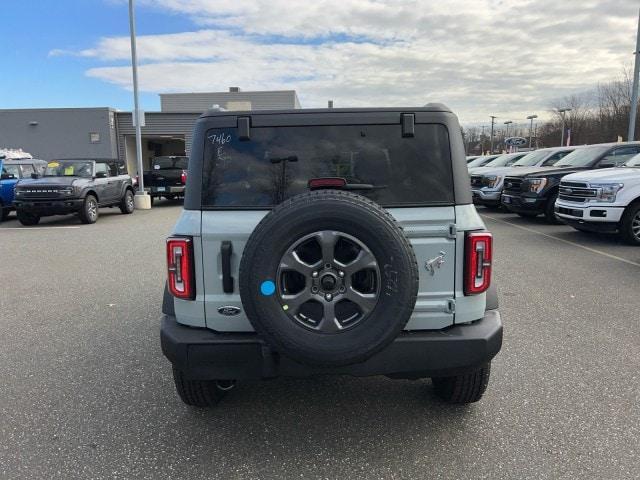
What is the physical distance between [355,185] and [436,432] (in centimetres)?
158

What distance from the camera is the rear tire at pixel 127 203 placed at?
1575 centimetres

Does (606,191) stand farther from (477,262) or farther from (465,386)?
(477,262)

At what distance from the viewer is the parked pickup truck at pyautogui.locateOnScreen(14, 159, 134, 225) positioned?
12.7 metres

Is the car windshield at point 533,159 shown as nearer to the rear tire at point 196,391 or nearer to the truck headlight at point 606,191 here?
the truck headlight at point 606,191

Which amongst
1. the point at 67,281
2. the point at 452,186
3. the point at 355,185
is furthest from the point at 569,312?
the point at 67,281

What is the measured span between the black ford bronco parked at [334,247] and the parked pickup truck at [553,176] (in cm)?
941

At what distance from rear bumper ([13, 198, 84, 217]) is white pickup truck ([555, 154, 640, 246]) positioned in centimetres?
1156

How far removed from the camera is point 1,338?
477 centimetres

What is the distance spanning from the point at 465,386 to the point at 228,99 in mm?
43833

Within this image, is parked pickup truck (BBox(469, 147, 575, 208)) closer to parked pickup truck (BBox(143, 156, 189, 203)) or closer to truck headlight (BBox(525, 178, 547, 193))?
truck headlight (BBox(525, 178, 547, 193))

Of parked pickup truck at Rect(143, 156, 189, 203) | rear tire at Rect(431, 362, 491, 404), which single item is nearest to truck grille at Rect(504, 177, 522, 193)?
rear tire at Rect(431, 362, 491, 404)

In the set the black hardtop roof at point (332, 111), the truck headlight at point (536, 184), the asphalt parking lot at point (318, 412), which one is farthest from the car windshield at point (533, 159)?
the black hardtop roof at point (332, 111)

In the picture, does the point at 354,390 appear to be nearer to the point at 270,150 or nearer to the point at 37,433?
the point at 270,150

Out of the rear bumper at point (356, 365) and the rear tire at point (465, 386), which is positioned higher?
the rear bumper at point (356, 365)
